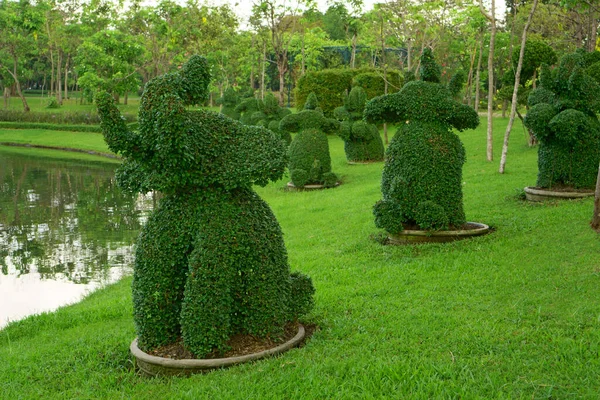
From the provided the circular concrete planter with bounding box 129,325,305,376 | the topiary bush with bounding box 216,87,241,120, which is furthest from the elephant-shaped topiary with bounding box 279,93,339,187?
the circular concrete planter with bounding box 129,325,305,376

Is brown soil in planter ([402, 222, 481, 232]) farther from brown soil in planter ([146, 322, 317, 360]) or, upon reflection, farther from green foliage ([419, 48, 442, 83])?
brown soil in planter ([146, 322, 317, 360])

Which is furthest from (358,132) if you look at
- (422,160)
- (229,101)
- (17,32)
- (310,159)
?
(17,32)

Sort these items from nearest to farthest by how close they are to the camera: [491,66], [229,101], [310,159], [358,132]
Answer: [491,66]
[310,159]
[358,132]
[229,101]

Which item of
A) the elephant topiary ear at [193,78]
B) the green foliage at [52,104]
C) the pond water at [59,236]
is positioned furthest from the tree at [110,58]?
the elephant topiary ear at [193,78]

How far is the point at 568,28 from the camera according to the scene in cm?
2595

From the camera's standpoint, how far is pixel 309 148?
15664 millimetres

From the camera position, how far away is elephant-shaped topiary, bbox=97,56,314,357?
492cm

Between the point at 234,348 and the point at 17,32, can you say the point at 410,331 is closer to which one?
the point at 234,348

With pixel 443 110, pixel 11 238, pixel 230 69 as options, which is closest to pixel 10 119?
pixel 230 69

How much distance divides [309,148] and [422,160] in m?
7.20

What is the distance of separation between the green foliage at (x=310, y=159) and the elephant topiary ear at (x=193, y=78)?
10.3 meters

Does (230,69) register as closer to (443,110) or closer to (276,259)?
(443,110)

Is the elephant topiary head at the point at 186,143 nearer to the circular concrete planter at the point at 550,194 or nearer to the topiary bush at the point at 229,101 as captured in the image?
the circular concrete planter at the point at 550,194

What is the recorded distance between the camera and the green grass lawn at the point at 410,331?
4281 millimetres
